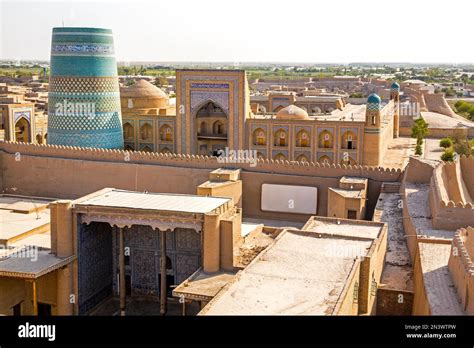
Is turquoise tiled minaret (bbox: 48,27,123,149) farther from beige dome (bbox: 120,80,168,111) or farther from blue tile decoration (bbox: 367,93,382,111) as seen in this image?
blue tile decoration (bbox: 367,93,382,111)

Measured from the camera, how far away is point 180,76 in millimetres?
21062

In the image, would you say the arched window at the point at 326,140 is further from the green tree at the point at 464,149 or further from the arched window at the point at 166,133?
the green tree at the point at 464,149

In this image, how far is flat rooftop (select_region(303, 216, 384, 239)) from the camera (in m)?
10.1

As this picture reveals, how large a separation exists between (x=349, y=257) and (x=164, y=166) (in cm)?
831

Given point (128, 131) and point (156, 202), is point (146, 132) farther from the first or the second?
point (156, 202)

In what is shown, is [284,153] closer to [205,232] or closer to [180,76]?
[180,76]

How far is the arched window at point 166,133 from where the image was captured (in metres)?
22.2

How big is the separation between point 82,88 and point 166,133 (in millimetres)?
5855

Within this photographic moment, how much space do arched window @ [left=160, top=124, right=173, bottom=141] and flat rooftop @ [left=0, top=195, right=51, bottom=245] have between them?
6944 mm

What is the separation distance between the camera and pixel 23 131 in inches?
956

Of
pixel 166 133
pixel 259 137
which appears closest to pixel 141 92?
pixel 166 133

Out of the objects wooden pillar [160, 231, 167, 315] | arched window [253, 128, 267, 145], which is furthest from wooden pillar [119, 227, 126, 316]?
arched window [253, 128, 267, 145]
